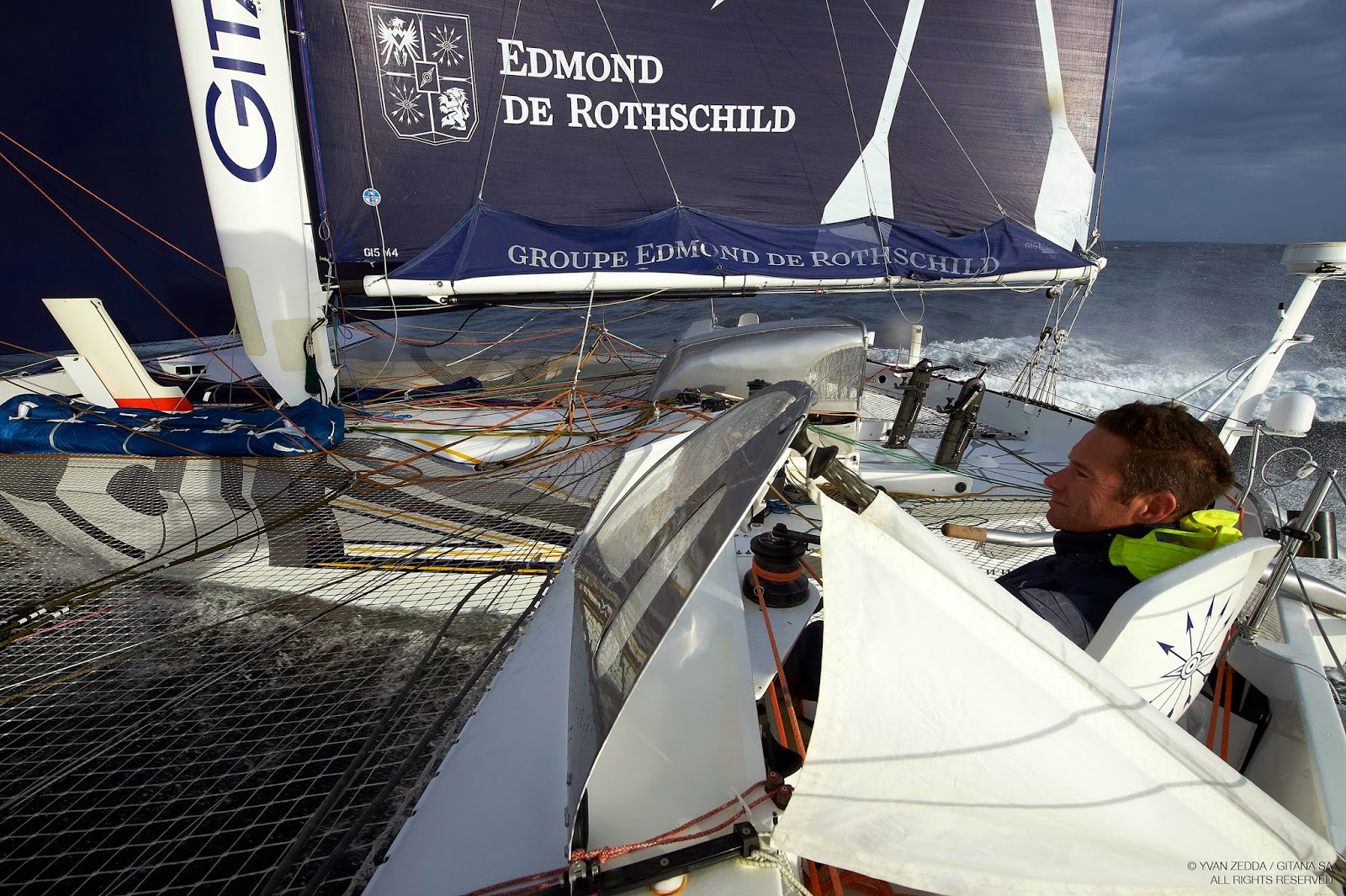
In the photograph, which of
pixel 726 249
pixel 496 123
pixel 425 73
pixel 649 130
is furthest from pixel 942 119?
pixel 425 73

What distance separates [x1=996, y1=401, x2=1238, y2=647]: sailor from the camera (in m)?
1.22

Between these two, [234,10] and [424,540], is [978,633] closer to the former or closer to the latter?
[424,540]

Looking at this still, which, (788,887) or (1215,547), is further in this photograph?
(1215,547)

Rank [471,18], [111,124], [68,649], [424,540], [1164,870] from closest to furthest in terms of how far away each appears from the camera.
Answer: [1164,870] → [68,649] → [424,540] → [471,18] → [111,124]

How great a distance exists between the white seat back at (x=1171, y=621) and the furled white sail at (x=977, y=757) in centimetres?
25

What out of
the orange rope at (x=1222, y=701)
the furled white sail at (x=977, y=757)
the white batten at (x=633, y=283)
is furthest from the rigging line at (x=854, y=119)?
the furled white sail at (x=977, y=757)

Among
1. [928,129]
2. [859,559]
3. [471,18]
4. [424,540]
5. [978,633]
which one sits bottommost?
[424,540]

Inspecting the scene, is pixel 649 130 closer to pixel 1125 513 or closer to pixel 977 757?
pixel 1125 513

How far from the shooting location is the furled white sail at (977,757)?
0.85 meters

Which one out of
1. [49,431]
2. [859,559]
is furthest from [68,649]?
[859,559]

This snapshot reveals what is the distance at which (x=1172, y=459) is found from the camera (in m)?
1.26

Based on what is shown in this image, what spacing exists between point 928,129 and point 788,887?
5.96 metres

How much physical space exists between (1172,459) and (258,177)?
439cm

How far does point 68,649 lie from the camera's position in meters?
A: 2.67
